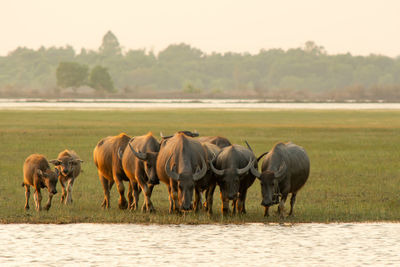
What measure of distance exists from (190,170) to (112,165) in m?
3.39

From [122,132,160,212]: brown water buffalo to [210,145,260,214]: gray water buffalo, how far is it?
1458 millimetres

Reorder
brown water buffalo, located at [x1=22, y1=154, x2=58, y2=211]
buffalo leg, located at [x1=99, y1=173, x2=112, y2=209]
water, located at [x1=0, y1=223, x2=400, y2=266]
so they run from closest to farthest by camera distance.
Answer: water, located at [x1=0, y1=223, x2=400, y2=266] < brown water buffalo, located at [x1=22, y1=154, x2=58, y2=211] < buffalo leg, located at [x1=99, y1=173, x2=112, y2=209]

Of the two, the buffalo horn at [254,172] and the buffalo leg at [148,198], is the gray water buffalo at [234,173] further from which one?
the buffalo leg at [148,198]

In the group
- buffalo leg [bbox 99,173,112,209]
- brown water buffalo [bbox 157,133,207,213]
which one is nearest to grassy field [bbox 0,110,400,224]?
buffalo leg [bbox 99,173,112,209]

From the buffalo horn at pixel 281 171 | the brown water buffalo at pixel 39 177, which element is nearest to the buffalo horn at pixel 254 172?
the buffalo horn at pixel 281 171

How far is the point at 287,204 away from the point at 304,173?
244cm

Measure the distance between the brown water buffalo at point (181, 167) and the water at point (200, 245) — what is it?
29.7 inches

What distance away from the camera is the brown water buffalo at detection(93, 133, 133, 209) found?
19.0m

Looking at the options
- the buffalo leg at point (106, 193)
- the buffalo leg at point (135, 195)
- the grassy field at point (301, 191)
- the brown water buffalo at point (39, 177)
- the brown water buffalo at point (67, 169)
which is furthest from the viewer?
the buffalo leg at point (106, 193)

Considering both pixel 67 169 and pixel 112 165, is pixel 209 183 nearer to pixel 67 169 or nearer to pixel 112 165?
pixel 112 165

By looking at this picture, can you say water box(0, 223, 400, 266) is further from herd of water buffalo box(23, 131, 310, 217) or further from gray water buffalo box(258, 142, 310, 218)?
herd of water buffalo box(23, 131, 310, 217)

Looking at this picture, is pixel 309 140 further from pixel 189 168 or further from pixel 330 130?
pixel 189 168

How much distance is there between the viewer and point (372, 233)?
16.0m

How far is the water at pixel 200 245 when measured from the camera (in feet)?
43.9
